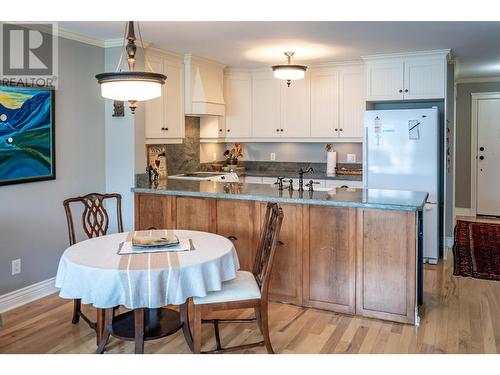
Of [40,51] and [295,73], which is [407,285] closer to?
[295,73]

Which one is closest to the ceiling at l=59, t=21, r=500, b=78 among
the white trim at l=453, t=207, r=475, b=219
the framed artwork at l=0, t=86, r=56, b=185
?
the framed artwork at l=0, t=86, r=56, b=185

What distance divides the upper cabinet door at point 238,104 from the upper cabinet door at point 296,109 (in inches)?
17.9

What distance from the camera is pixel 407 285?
3338 mm

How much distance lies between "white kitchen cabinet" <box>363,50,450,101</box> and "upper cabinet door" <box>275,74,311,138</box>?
0.81 meters

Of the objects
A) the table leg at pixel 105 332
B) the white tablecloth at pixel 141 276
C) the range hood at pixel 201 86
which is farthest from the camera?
the range hood at pixel 201 86

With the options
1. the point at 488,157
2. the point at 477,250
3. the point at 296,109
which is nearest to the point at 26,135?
the point at 296,109

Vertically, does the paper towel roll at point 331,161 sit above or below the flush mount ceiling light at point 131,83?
below

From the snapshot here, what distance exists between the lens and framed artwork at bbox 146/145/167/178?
205 inches

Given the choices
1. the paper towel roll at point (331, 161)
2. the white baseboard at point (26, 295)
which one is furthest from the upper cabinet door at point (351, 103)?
the white baseboard at point (26, 295)

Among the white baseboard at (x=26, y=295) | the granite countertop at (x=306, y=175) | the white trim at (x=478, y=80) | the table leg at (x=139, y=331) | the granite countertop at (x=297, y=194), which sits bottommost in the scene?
the white baseboard at (x=26, y=295)

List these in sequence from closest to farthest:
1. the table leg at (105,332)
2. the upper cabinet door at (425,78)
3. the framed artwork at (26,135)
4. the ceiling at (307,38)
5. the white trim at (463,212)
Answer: the table leg at (105,332) → the framed artwork at (26,135) → the ceiling at (307,38) → the upper cabinet door at (425,78) → the white trim at (463,212)

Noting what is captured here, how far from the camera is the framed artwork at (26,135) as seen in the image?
142 inches

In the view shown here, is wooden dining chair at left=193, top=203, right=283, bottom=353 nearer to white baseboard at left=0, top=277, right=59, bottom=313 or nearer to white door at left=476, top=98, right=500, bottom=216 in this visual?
white baseboard at left=0, top=277, right=59, bottom=313

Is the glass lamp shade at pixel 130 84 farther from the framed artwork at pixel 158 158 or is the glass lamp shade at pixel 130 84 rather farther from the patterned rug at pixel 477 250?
the patterned rug at pixel 477 250
